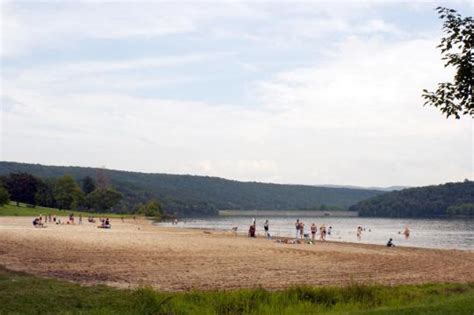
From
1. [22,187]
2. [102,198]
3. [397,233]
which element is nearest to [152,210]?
[102,198]

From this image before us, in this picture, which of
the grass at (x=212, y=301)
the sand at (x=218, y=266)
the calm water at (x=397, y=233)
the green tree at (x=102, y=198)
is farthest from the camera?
the green tree at (x=102, y=198)

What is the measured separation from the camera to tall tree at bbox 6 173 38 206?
12312 centimetres

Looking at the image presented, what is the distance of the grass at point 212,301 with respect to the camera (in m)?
13.4

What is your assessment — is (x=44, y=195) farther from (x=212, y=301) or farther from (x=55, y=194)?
(x=212, y=301)

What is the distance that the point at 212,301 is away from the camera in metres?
15.1

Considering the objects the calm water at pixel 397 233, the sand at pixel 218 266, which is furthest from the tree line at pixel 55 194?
the sand at pixel 218 266

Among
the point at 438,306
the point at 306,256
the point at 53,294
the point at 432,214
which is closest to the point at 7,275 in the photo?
the point at 53,294

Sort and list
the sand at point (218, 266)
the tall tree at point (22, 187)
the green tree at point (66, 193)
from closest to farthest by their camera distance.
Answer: the sand at point (218, 266), the tall tree at point (22, 187), the green tree at point (66, 193)

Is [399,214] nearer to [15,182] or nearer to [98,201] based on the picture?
[98,201]

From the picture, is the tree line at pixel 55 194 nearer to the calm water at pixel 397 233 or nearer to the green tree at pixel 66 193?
the green tree at pixel 66 193

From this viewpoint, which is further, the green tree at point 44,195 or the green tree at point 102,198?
the green tree at point 102,198

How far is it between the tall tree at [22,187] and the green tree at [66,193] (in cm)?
478

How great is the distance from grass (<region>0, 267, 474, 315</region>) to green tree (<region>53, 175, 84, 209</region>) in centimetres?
11454

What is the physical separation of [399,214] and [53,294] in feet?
637
